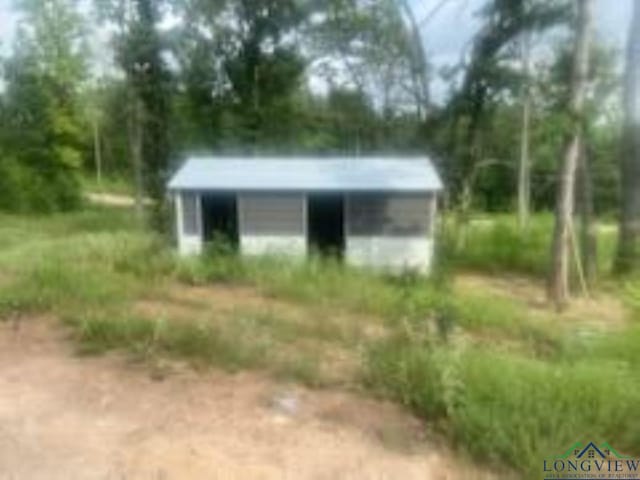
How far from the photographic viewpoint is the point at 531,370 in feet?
15.3

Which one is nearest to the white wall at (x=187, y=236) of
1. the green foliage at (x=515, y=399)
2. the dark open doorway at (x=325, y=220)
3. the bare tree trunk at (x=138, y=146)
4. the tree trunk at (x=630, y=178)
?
the dark open doorway at (x=325, y=220)

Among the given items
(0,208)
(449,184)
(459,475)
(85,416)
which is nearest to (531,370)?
(459,475)

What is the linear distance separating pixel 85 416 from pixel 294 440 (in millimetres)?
1512

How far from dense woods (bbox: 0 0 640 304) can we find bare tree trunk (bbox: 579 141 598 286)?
4cm

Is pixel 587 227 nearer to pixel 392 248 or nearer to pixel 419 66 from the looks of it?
pixel 392 248

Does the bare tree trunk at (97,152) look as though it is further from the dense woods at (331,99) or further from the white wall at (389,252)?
the white wall at (389,252)

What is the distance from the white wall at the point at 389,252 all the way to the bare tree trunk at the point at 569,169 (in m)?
2.05

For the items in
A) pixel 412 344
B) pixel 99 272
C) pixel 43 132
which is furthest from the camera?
pixel 43 132

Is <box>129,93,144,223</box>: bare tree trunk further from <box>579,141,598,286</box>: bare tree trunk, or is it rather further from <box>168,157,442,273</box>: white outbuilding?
<box>579,141,598,286</box>: bare tree trunk

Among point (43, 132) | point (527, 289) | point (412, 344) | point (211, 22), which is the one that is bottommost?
point (527, 289)

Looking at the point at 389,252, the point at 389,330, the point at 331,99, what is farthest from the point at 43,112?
the point at 389,330

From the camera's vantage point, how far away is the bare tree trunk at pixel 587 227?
37.8 feet

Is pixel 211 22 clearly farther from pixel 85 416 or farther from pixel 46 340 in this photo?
pixel 85 416

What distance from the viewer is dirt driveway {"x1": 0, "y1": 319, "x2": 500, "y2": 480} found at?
386cm
